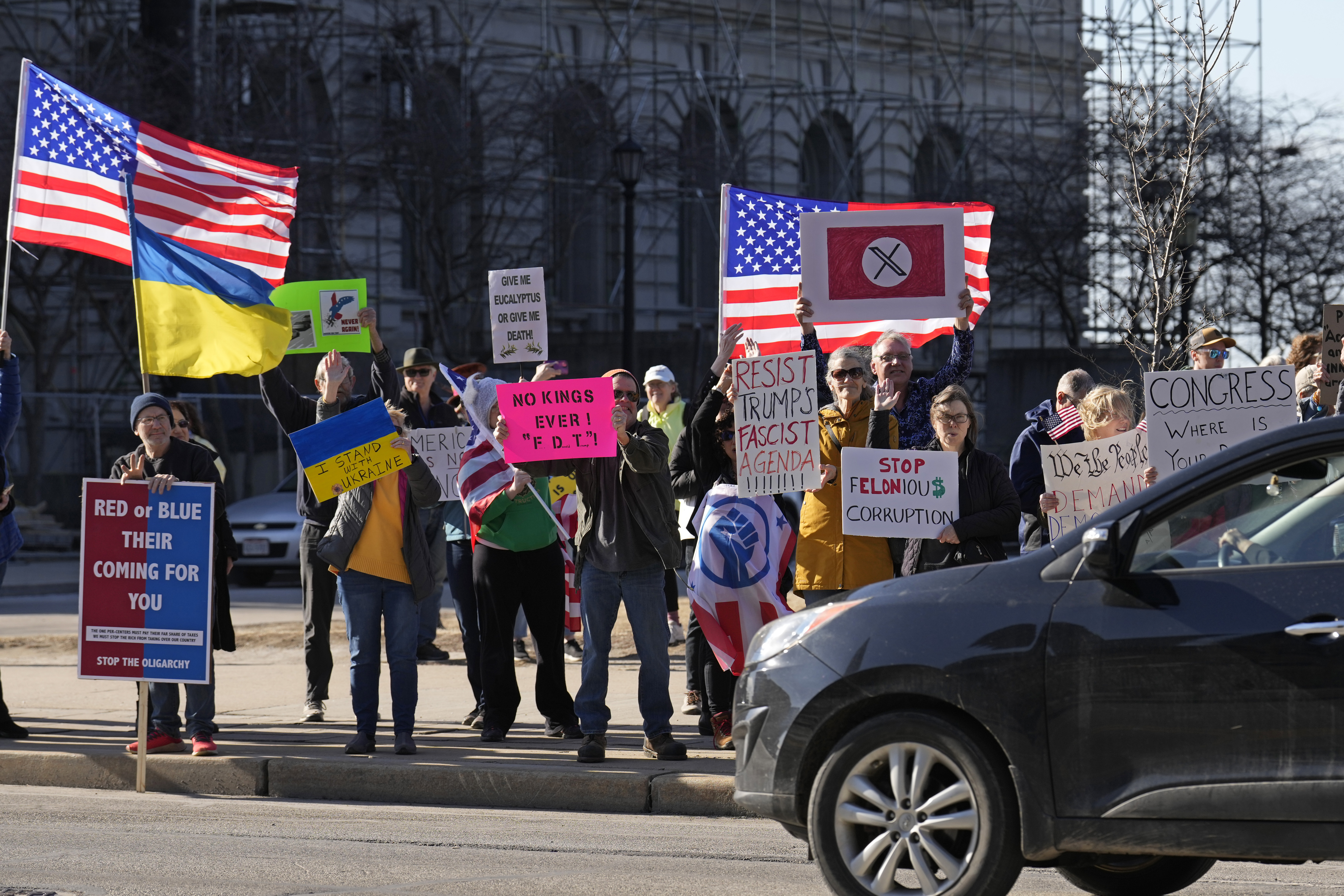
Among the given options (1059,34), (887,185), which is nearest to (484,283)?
(887,185)

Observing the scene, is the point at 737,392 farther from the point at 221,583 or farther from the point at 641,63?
the point at 641,63

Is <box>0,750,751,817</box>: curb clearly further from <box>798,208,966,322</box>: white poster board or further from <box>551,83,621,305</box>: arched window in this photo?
<box>551,83,621,305</box>: arched window

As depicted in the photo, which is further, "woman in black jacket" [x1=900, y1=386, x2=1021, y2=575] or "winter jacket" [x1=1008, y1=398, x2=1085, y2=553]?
"winter jacket" [x1=1008, y1=398, x2=1085, y2=553]

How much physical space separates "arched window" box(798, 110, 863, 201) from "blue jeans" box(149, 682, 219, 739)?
106 ft

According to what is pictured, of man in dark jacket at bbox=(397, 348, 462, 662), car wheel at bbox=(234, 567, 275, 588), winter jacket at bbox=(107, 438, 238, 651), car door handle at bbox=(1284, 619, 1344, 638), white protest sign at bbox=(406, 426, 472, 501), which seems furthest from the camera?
car wheel at bbox=(234, 567, 275, 588)

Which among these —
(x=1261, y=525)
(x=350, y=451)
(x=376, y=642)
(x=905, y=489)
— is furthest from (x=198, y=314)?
(x=1261, y=525)

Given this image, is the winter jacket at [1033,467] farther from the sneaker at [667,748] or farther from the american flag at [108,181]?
the american flag at [108,181]

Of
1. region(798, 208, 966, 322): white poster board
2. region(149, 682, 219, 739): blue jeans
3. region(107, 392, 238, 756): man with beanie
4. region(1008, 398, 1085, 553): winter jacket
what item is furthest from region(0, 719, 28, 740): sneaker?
region(1008, 398, 1085, 553): winter jacket

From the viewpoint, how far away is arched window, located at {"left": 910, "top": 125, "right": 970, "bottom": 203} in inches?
1545

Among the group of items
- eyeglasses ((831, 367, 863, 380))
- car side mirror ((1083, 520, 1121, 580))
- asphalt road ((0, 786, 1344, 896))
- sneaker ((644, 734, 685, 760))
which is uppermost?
eyeglasses ((831, 367, 863, 380))

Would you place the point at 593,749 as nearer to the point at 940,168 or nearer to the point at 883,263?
the point at 883,263

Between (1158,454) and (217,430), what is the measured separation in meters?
19.2

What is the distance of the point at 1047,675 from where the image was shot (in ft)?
19.2

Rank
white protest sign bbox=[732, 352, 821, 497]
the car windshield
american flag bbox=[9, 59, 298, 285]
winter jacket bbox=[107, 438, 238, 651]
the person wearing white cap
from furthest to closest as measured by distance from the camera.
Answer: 1. the person wearing white cap
2. american flag bbox=[9, 59, 298, 285]
3. winter jacket bbox=[107, 438, 238, 651]
4. white protest sign bbox=[732, 352, 821, 497]
5. the car windshield
